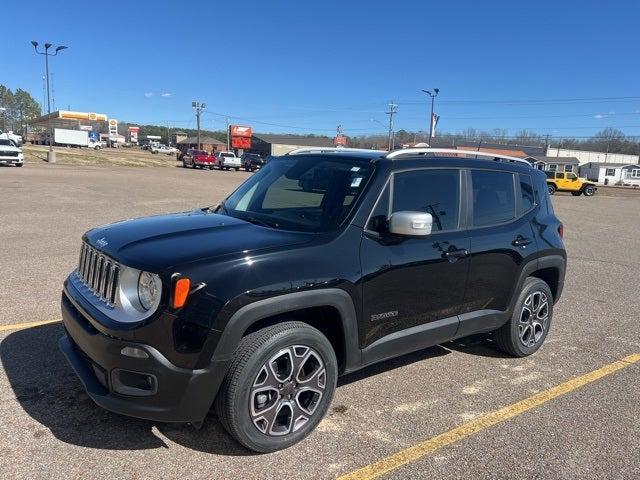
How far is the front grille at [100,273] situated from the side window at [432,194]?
74.5 inches

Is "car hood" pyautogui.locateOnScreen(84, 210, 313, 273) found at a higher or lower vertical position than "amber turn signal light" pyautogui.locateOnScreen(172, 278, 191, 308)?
higher

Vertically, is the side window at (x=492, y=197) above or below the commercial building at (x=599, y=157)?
below

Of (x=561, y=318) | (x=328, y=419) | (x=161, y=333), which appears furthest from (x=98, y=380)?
(x=561, y=318)

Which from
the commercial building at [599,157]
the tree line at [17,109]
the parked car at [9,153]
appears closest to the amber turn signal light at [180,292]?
the parked car at [9,153]

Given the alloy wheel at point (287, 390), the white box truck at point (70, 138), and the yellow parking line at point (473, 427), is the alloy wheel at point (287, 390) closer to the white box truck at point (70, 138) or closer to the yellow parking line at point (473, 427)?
the yellow parking line at point (473, 427)

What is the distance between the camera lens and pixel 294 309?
305 cm

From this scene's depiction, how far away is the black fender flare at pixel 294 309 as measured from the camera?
2.84 meters

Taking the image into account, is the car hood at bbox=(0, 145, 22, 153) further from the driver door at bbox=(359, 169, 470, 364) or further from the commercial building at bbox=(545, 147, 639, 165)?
the commercial building at bbox=(545, 147, 639, 165)

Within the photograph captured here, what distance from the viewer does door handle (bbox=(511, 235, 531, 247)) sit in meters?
4.48

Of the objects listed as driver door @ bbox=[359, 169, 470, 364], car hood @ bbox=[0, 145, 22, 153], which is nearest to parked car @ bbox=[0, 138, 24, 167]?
car hood @ bbox=[0, 145, 22, 153]

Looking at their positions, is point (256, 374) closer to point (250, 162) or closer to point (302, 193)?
point (302, 193)

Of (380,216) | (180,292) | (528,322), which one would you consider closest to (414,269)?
(380,216)

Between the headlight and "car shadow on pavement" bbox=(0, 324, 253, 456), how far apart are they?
89 centimetres

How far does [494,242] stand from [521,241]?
0.42 metres
